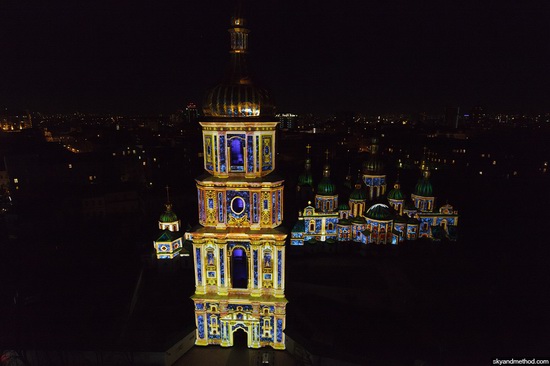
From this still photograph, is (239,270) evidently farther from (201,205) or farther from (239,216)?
(201,205)

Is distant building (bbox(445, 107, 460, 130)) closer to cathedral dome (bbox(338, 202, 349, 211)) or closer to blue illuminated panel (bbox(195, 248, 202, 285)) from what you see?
cathedral dome (bbox(338, 202, 349, 211))

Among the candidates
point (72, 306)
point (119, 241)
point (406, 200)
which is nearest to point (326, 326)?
point (72, 306)

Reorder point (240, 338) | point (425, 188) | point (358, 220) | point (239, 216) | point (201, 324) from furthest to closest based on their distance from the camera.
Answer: point (425, 188), point (358, 220), point (240, 338), point (201, 324), point (239, 216)

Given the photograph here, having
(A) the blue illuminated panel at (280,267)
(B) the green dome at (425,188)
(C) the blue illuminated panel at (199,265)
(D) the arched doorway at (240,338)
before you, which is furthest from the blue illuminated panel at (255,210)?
(B) the green dome at (425,188)

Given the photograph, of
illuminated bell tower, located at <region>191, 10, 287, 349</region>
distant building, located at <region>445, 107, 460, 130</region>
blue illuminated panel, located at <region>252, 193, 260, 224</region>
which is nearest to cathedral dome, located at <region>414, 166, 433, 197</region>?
illuminated bell tower, located at <region>191, 10, 287, 349</region>

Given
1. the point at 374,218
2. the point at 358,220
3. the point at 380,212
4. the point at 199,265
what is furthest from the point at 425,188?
the point at 199,265

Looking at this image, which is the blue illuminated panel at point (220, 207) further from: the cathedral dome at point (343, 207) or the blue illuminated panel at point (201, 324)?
the cathedral dome at point (343, 207)

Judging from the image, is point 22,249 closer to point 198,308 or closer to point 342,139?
point 198,308
